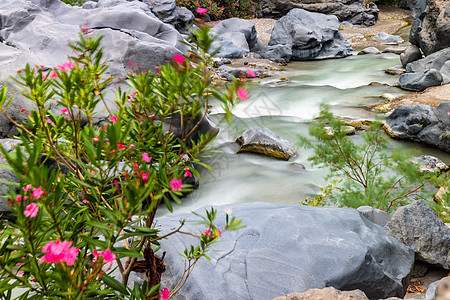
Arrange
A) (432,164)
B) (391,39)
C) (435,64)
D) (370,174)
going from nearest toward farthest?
(370,174) → (432,164) → (435,64) → (391,39)

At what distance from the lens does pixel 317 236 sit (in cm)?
239

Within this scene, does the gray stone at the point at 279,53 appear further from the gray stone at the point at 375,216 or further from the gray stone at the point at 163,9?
the gray stone at the point at 375,216

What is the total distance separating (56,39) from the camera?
21.0 ft

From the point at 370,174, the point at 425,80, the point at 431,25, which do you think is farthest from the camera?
the point at 431,25

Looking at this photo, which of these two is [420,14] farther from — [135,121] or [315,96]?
[135,121]

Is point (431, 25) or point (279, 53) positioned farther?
point (279, 53)

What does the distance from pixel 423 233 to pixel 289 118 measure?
531 cm

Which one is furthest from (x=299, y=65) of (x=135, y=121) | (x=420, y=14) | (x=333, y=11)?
(x=135, y=121)

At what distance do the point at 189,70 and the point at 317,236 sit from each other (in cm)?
163

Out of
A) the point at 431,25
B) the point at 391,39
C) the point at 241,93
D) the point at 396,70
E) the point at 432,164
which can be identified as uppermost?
the point at 241,93

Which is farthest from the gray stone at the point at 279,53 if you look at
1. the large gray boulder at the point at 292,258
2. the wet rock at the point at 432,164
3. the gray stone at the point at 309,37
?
the large gray boulder at the point at 292,258

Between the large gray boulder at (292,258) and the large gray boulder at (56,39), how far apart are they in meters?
3.37

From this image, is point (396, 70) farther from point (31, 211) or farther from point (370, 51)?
point (31, 211)

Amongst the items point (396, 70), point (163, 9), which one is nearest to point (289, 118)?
point (396, 70)
